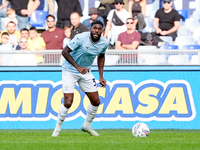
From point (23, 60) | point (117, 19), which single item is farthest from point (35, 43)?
point (117, 19)

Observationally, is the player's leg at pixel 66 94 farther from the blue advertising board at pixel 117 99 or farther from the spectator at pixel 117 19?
the spectator at pixel 117 19

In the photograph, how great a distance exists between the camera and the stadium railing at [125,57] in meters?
9.76

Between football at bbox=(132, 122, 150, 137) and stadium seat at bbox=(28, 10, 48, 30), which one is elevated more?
stadium seat at bbox=(28, 10, 48, 30)

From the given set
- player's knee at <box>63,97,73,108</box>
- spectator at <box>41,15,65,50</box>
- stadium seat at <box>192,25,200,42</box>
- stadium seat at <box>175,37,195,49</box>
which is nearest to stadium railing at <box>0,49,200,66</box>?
spectator at <box>41,15,65,50</box>

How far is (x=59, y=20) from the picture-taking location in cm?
1353

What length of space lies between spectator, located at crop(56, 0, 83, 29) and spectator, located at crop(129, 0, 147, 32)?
190 cm

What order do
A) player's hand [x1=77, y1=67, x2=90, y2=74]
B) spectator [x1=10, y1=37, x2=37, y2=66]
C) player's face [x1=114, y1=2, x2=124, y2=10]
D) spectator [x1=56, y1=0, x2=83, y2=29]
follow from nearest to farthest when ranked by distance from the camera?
player's hand [x1=77, y1=67, x2=90, y2=74]
spectator [x1=10, y1=37, x2=37, y2=66]
player's face [x1=114, y1=2, x2=124, y2=10]
spectator [x1=56, y1=0, x2=83, y2=29]

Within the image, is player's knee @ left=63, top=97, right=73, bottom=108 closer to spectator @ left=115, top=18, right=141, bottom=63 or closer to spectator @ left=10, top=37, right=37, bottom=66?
spectator @ left=10, top=37, right=37, bottom=66

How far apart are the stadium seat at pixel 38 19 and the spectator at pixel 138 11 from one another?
11.4 ft

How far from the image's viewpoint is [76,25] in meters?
12.2

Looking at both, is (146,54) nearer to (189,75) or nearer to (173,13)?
(189,75)

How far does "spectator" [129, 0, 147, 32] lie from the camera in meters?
13.5

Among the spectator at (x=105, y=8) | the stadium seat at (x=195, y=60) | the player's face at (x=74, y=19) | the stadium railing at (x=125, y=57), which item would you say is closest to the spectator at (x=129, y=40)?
the player's face at (x=74, y=19)

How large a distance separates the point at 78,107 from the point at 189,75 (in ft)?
9.36
